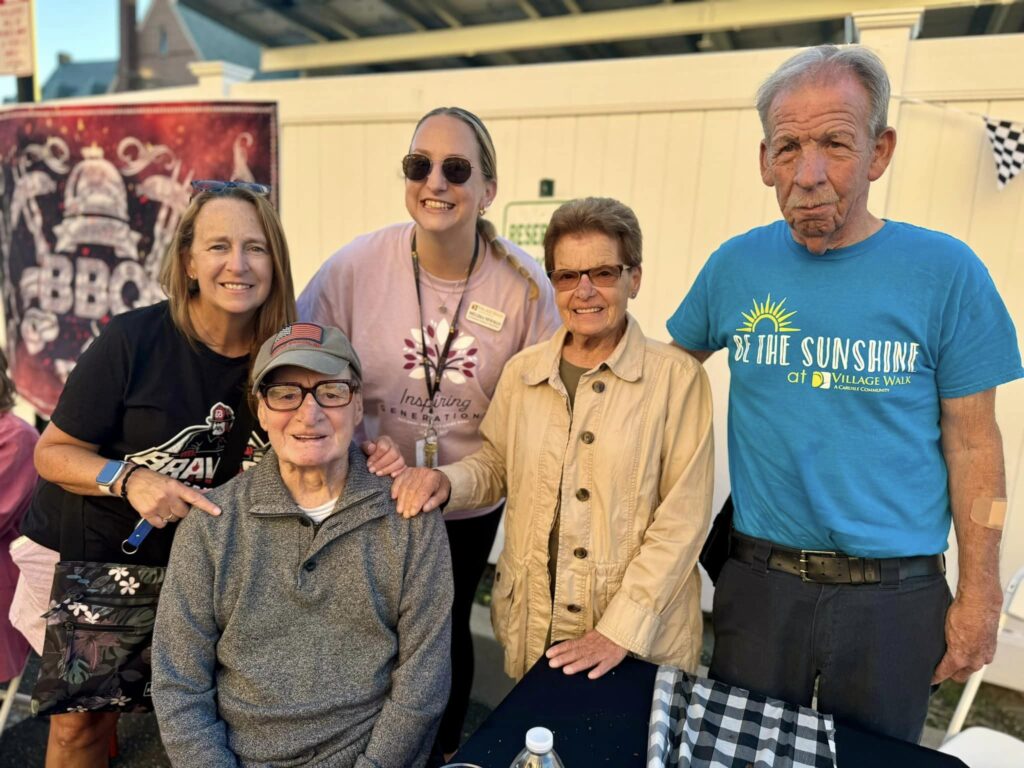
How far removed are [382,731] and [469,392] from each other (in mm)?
1021

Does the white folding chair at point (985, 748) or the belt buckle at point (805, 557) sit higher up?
the belt buckle at point (805, 557)

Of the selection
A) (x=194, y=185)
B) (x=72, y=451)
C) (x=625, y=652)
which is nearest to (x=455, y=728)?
(x=625, y=652)

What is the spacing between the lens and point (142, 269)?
→ 16.0ft

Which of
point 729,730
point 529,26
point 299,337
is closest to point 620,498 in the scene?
point 729,730

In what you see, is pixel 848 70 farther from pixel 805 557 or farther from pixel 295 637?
pixel 295 637

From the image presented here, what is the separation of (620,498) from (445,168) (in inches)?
43.8

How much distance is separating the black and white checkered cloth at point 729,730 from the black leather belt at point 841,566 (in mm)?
326

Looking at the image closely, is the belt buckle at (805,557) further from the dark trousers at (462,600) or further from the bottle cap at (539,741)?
the dark trousers at (462,600)

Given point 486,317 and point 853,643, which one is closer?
point 853,643

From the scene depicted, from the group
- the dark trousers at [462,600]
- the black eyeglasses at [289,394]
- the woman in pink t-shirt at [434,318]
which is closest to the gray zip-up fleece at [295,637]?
the black eyeglasses at [289,394]

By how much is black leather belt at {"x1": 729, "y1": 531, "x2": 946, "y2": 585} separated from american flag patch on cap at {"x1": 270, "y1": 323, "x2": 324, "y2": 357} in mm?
1294

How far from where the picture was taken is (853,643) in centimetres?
157

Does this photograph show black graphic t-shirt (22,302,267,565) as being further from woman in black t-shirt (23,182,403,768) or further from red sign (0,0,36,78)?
red sign (0,0,36,78)

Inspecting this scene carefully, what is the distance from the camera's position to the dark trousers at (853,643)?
1557 millimetres
